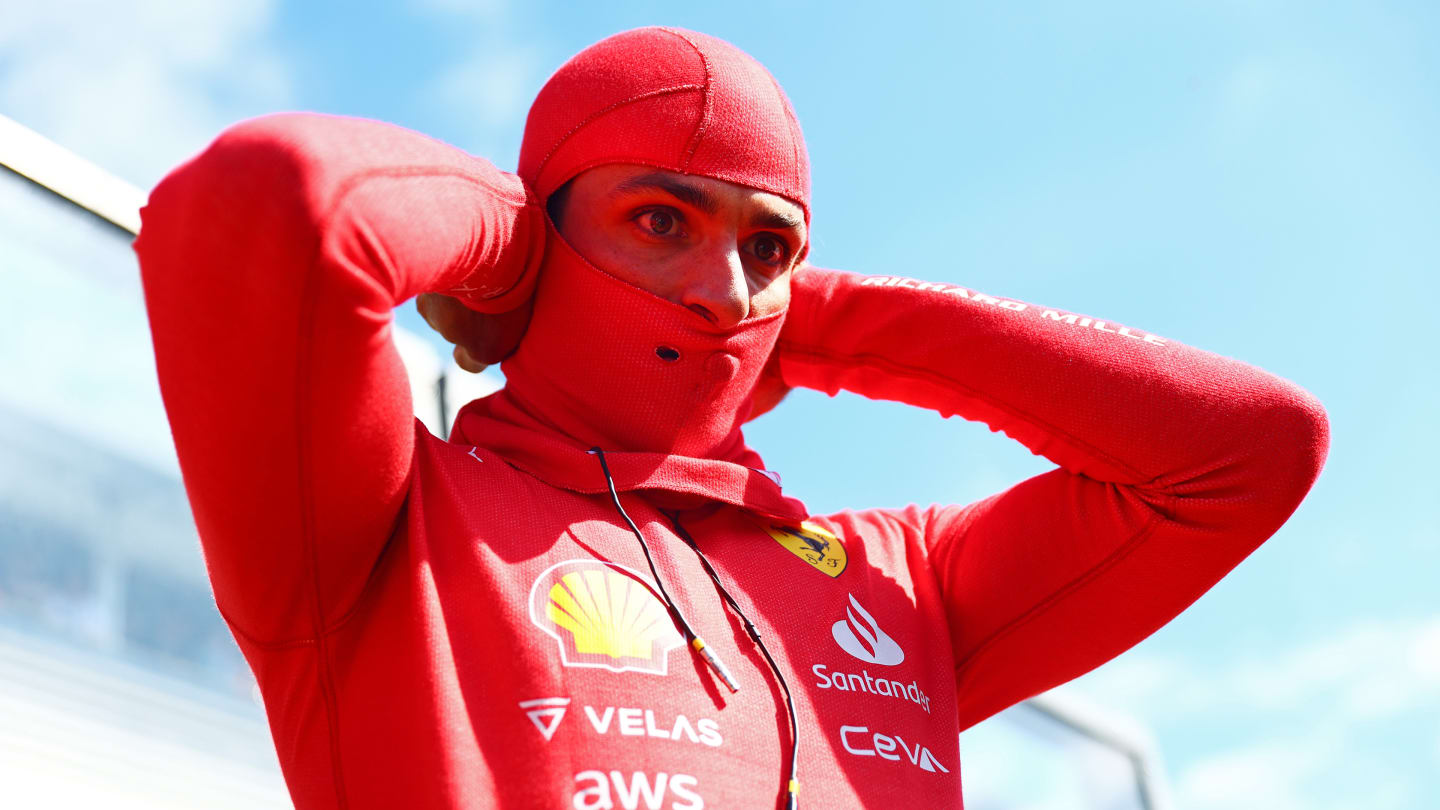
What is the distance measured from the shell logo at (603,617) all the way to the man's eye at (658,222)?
0.40 meters

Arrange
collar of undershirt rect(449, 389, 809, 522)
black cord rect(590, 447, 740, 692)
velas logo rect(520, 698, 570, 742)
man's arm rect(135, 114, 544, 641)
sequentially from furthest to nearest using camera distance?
1. collar of undershirt rect(449, 389, 809, 522)
2. black cord rect(590, 447, 740, 692)
3. velas logo rect(520, 698, 570, 742)
4. man's arm rect(135, 114, 544, 641)

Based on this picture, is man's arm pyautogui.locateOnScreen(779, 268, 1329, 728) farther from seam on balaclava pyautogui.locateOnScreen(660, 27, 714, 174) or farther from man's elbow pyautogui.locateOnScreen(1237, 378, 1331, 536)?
seam on balaclava pyautogui.locateOnScreen(660, 27, 714, 174)

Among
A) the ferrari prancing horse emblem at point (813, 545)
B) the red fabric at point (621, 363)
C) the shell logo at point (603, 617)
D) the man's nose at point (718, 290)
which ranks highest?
the man's nose at point (718, 290)

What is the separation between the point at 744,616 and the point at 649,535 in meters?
0.14

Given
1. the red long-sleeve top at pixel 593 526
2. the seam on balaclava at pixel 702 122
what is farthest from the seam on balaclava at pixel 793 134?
the red long-sleeve top at pixel 593 526

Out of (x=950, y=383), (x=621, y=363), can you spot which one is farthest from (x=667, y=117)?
(x=950, y=383)

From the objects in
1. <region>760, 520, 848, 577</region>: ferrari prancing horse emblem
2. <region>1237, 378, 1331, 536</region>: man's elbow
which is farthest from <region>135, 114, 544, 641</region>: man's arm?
<region>1237, 378, 1331, 536</region>: man's elbow

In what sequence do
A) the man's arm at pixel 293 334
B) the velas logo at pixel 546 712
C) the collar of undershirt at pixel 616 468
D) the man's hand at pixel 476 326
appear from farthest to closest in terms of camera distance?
the man's hand at pixel 476 326 < the collar of undershirt at pixel 616 468 < the velas logo at pixel 546 712 < the man's arm at pixel 293 334

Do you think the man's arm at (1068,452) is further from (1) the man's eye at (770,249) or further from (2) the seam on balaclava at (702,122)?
(2) the seam on balaclava at (702,122)

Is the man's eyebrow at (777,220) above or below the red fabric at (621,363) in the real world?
above

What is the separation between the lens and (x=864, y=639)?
1542 millimetres

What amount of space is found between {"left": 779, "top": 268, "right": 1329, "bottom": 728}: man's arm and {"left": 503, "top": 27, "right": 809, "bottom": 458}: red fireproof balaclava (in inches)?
9.4

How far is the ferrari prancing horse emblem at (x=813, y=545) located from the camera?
1604 millimetres

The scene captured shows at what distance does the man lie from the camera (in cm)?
111
